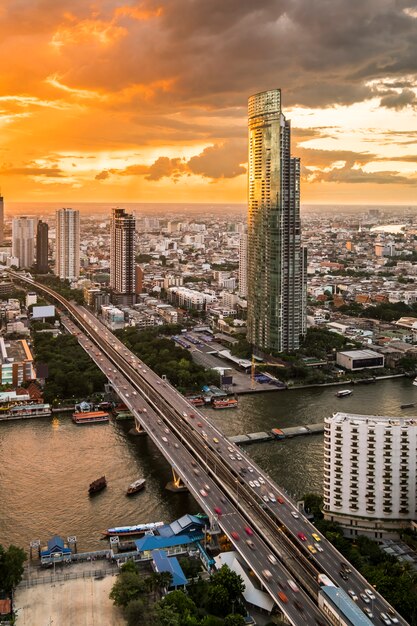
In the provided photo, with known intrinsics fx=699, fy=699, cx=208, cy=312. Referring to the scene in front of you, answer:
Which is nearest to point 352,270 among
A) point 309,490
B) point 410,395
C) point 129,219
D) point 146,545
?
point 129,219

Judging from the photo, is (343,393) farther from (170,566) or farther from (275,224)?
(170,566)

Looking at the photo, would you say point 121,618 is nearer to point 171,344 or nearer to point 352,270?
point 171,344

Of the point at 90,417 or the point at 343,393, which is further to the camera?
the point at 343,393

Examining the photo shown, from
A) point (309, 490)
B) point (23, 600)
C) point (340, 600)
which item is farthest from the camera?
point (309, 490)

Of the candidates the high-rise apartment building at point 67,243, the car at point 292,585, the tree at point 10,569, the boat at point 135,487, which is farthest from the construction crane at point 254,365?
the high-rise apartment building at point 67,243

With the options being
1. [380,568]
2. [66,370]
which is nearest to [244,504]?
[380,568]

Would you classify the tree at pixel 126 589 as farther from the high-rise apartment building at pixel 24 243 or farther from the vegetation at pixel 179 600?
the high-rise apartment building at pixel 24 243
